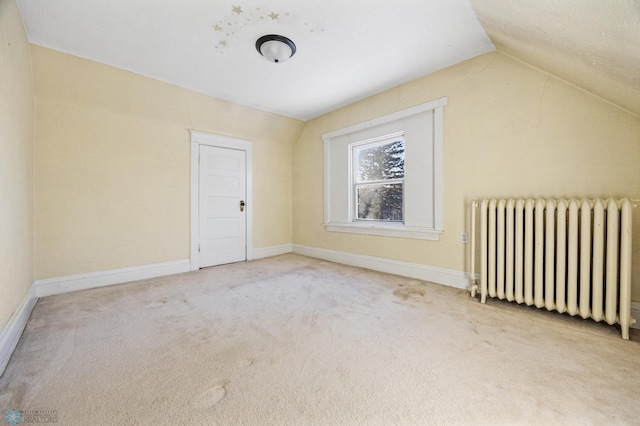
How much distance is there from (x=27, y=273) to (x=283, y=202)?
10.6 ft

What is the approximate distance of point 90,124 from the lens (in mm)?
2887

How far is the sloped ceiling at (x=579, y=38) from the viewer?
1261 mm

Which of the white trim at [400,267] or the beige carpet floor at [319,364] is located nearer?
the beige carpet floor at [319,364]

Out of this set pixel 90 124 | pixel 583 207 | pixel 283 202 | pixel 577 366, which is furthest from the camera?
pixel 283 202

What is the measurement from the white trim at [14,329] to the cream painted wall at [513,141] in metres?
3.33

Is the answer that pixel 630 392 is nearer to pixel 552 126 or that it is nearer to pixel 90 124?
pixel 552 126

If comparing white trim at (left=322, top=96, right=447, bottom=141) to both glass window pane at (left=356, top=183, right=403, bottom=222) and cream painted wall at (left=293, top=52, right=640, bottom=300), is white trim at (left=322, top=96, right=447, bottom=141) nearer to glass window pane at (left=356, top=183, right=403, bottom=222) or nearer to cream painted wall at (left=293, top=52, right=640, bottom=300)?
cream painted wall at (left=293, top=52, right=640, bottom=300)

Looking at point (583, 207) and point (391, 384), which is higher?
point (583, 207)

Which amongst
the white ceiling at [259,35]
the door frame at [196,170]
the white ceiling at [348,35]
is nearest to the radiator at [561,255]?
the white ceiling at [348,35]

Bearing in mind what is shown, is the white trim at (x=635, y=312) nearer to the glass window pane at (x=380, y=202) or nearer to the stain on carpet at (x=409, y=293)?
the stain on carpet at (x=409, y=293)

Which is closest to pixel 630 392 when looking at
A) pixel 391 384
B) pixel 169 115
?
pixel 391 384

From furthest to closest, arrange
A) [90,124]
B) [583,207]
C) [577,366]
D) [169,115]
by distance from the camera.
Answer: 1. [169,115]
2. [90,124]
3. [583,207]
4. [577,366]

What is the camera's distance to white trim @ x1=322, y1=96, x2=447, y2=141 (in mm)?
2899

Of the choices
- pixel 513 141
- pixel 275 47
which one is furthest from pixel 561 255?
pixel 275 47
